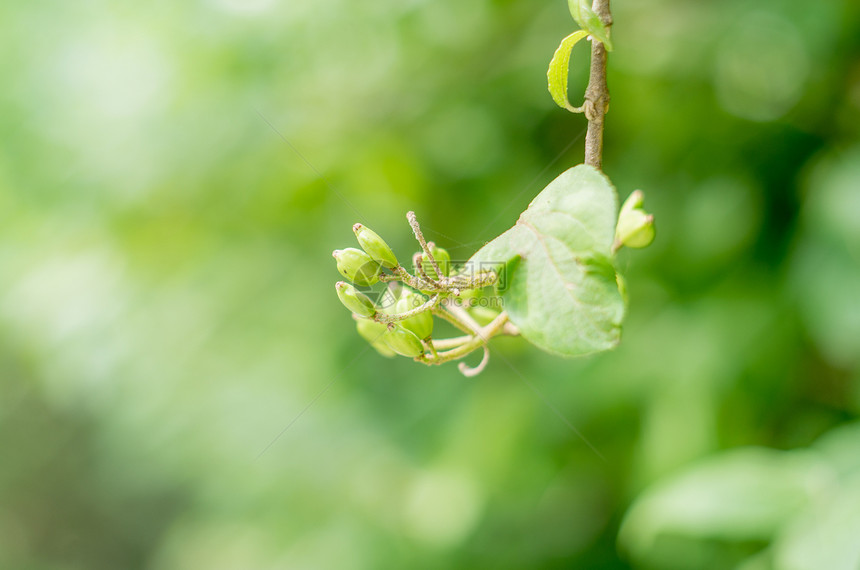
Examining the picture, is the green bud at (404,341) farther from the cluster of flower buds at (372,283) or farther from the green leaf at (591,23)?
the green leaf at (591,23)

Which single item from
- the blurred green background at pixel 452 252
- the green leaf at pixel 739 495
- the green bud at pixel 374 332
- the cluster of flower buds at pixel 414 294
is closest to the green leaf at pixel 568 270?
the cluster of flower buds at pixel 414 294

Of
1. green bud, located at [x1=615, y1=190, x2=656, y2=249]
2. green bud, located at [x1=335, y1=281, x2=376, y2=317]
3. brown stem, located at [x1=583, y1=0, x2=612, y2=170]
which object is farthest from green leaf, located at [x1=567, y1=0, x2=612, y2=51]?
green bud, located at [x1=335, y1=281, x2=376, y2=317]

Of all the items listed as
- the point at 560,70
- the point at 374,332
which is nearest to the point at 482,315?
the point at 374,332

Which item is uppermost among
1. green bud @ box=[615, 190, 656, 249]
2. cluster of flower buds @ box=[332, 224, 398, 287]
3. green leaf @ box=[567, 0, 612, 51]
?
green leaf @ box=[567, 0, 612, 51]

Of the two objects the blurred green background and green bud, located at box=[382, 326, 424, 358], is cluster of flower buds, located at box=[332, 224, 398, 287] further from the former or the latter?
the blurred green background

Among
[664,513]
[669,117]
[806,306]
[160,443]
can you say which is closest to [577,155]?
[669,117]

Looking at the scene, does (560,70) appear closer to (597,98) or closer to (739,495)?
(597,98)
